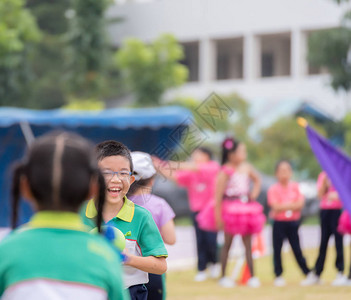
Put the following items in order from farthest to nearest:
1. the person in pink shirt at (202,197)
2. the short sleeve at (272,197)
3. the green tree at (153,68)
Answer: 1. the green tree at (153,68)
2. the person in pink shirt at (202,197)
3. the short sleeve at (272,197)

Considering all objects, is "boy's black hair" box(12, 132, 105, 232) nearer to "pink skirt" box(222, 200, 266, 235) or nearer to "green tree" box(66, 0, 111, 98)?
"pink skirt" box(222, 200, 266, 235)

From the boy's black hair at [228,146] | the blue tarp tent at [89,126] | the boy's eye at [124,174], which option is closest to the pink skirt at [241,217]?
the boy's black hair at [228,146]

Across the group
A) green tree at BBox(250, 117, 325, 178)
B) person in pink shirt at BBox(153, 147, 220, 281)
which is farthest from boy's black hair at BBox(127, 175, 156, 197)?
green tree at BBox(250, 117, 325, 178)

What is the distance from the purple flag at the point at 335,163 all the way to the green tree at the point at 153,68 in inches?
824

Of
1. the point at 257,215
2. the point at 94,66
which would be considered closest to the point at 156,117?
the point at 257,215

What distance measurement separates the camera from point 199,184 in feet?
32.9

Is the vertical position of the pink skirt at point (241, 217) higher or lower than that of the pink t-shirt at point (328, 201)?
lower

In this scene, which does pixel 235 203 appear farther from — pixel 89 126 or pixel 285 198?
pixel 89 126

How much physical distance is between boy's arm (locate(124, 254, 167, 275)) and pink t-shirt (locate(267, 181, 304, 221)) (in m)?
6.23

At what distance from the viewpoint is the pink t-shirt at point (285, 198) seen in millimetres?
9453

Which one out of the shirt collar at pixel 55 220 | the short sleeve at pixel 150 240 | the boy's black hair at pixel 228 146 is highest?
the boy's black hair at pixel 228 146

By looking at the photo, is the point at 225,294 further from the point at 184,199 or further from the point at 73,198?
the point at 184,199

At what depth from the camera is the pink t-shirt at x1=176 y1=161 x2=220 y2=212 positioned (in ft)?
32.8

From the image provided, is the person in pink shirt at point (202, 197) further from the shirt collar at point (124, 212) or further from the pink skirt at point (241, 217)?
the shirt collar at point (124, 212)
